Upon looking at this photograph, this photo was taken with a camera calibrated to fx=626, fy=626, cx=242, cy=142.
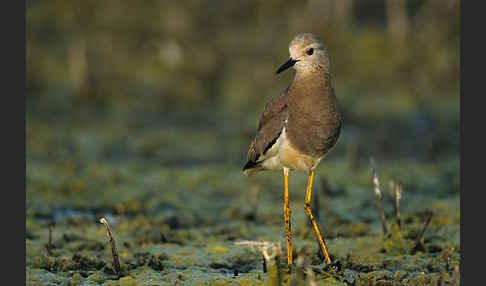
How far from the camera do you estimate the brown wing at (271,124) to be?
5.11 metres

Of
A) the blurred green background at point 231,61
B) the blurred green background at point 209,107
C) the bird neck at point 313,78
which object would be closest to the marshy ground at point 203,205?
the blurred green background at point 209,107

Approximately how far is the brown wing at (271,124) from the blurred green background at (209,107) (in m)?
1.53

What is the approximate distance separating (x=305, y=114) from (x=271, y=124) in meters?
0.37

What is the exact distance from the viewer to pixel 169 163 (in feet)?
31.2

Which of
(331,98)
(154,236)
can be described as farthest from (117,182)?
(331,98)

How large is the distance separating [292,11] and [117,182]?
24.5ft

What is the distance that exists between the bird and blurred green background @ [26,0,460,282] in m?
1.67

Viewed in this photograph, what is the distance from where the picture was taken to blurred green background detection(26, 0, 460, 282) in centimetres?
775

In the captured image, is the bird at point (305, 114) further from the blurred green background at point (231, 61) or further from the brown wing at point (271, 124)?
the blurred green background at point (231, 61)

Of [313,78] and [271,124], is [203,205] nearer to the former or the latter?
[271,124]

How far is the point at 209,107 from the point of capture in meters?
12.3

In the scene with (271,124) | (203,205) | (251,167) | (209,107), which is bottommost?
(203,205)

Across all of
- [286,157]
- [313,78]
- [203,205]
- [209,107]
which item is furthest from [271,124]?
[209,107]

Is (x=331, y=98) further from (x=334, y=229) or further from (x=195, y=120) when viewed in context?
(x=195, y=120)
